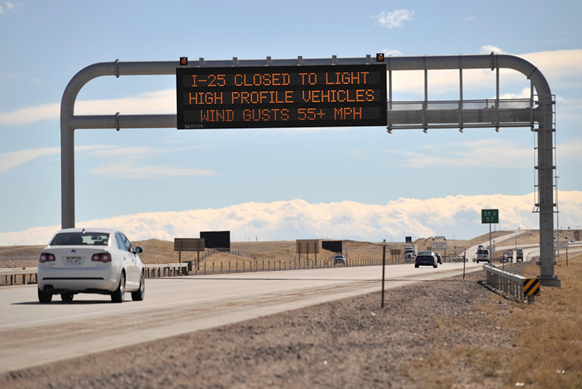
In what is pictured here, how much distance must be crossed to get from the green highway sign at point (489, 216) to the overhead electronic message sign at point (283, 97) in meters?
18.1

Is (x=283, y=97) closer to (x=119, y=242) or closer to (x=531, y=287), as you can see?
(x=531, y=287)

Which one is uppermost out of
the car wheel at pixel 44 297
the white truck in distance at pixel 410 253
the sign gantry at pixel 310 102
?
the sign gantry at pixel 310 102

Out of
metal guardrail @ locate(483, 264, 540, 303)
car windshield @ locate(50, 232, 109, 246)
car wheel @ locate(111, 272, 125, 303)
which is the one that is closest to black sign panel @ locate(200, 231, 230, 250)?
metal guardrail @ locate(483, 264, 540, 303)

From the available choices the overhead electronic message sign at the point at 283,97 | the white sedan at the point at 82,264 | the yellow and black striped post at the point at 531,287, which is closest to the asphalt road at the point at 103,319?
the white sedan at the point at 82,264

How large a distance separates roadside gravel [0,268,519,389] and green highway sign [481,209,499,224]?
31.9 m

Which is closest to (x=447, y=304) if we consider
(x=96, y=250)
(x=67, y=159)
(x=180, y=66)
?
(x=96, y=250)

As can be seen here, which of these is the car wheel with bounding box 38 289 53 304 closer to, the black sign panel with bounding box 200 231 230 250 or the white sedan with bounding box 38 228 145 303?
the white sedan with bounding box 38 228 145 303

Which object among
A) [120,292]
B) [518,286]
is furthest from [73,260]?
[518,286]

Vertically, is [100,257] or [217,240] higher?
[100,257]

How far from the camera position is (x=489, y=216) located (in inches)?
1895

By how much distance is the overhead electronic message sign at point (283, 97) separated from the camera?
1253 inches

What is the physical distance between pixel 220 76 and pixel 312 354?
23476 millimetres

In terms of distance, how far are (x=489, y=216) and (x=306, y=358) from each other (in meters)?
40.0

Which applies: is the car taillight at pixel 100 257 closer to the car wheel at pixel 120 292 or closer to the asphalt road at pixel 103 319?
the car wheel at pixel 120 292
